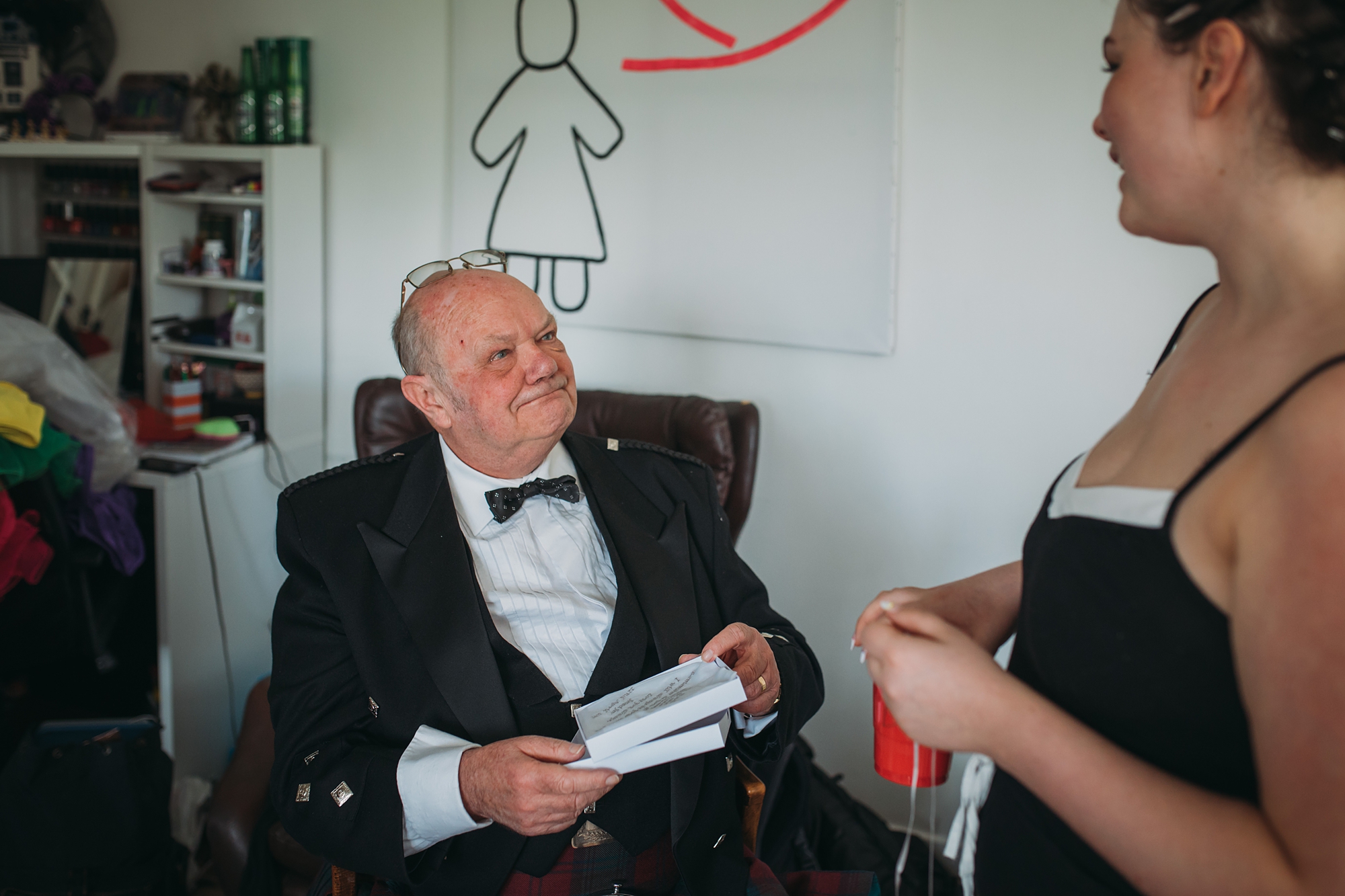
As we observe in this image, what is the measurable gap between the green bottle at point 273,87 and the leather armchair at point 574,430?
105 cm

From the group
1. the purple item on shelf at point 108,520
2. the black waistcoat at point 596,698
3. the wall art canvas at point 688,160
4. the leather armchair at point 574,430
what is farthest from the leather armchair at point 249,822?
the wall art canvas at point 688,160

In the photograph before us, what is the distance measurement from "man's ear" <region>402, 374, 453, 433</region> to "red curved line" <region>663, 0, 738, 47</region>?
50.2 inches

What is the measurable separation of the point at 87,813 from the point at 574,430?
1335 mm

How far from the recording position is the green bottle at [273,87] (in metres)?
2.73

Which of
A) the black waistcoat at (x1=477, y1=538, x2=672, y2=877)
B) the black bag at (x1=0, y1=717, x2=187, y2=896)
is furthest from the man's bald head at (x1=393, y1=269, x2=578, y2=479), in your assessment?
the black bag at (x1=0, y1=717, x2=187, y2=896)

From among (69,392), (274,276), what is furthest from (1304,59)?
(274,276)

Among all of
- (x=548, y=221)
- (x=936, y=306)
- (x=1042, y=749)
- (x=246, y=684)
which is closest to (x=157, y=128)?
(x=548, y=221)

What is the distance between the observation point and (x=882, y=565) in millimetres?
2361

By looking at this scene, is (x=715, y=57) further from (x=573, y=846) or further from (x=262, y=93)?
(x=573, y=846)

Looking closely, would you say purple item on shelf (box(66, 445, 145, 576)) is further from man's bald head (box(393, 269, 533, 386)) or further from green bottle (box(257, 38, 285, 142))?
man's bald head (box(393, 269, 533, 386))

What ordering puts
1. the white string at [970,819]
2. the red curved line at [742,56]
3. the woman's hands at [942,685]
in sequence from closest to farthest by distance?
the woman's hands at [942,685]
the white string at [970,819]
the red curved line at [742,56]

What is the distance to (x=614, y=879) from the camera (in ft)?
4.47

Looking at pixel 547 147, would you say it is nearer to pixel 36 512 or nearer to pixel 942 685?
pixel 36 512

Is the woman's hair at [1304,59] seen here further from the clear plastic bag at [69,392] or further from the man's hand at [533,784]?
the clear plastic bag at [69,392]
